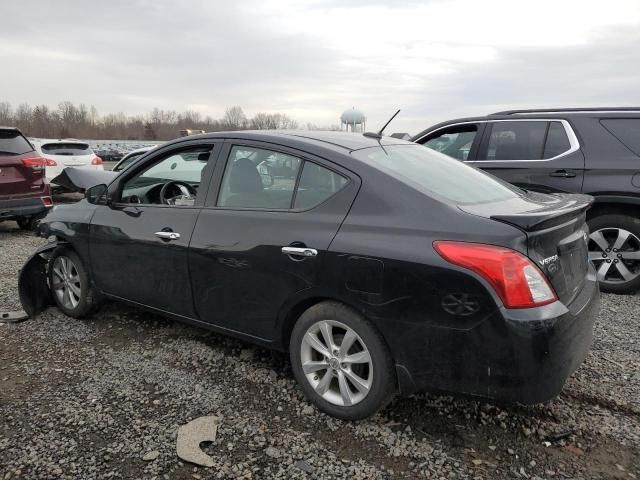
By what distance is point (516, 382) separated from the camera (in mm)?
2227

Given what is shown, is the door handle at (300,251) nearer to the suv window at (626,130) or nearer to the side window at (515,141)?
the side window at (515,141)

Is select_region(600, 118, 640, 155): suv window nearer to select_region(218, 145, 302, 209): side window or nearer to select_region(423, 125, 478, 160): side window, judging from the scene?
select_region(423, 125, 478, 160): side window

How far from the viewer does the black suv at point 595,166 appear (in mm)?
4754

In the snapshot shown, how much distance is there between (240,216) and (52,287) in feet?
7.76

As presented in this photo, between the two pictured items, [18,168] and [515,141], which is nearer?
[515,141]

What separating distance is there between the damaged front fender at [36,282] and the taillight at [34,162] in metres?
4.11

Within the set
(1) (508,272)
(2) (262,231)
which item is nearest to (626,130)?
(1) (508,272)

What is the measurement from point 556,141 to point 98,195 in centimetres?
441

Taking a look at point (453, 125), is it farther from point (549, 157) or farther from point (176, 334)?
point (176, 334)

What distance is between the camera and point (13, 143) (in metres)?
7.80

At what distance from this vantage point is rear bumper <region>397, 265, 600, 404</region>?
218 cm

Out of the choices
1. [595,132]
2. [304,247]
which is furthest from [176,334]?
[595,132]

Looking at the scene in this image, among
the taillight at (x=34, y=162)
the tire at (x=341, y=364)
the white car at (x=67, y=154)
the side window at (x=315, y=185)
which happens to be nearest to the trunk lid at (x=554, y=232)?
the side window at (x=315, y=185)

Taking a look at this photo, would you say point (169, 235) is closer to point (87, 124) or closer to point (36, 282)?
point (36, 282)
